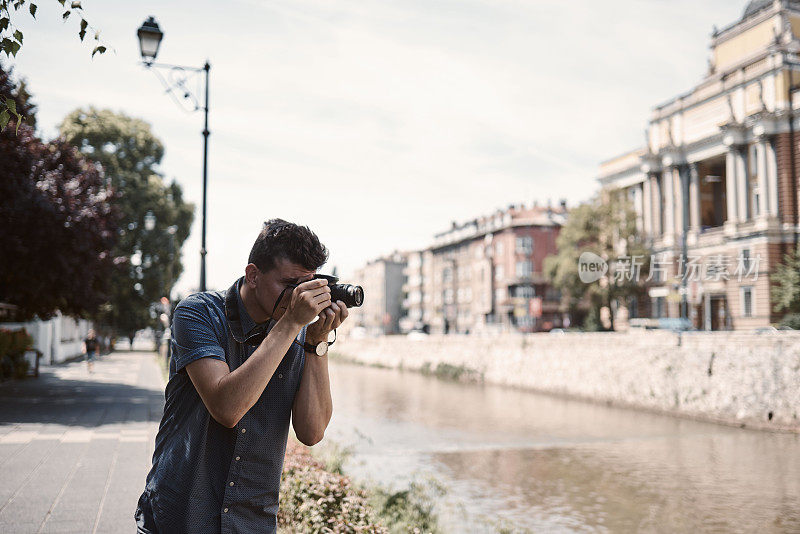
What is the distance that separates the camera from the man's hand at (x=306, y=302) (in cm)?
233

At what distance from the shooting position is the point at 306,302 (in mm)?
2334

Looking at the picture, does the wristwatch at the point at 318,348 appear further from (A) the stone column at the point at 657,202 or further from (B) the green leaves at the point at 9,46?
(A) the stone column at the point at 657,202

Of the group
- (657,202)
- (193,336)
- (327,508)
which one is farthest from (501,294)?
(193,336)

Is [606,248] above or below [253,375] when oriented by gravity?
above

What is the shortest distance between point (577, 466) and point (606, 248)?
3537cm

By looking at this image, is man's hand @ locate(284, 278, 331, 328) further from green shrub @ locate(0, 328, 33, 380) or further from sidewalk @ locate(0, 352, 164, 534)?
green shrub @ locate(0, 328, 33, 380)

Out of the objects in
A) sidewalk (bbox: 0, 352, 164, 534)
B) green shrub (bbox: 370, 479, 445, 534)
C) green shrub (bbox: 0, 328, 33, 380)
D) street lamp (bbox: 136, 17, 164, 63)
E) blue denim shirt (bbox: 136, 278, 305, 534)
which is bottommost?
green shrub (bbox: 370, 479, 445, 534)

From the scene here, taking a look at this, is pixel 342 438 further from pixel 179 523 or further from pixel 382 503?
pixel 179 523

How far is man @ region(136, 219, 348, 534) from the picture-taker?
2.35 meters

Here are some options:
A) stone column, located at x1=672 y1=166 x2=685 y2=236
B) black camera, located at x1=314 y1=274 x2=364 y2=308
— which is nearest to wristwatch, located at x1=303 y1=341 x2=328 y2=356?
black camera, located at x1=314 y1=274 x2=364 y2=308

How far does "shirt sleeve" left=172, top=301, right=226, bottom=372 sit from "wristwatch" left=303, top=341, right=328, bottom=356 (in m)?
0.32

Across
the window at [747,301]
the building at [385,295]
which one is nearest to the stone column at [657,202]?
the window at [747,301]

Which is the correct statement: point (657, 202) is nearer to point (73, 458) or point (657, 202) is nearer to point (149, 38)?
point (149, 38)

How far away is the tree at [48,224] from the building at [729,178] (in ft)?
112
